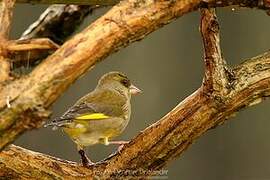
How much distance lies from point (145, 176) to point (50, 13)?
39.0 inches

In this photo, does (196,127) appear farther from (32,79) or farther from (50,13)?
(50,13)

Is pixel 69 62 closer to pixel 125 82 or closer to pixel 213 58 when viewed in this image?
pixel 213 58

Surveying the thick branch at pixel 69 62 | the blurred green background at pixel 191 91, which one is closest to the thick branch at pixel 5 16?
the thick branch at pixel 69 62

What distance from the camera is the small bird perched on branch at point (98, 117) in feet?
6.11

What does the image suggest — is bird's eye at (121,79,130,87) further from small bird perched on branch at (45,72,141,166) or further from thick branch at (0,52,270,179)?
thick branch at (0,52,270,179)

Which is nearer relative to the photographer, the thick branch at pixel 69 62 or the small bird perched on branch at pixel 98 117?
the thick branch at pixel 69 62

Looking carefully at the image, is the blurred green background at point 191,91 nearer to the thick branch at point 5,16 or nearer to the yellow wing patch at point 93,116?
the yellow wing patch at point 93,116

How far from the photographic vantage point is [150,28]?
59.6 inches

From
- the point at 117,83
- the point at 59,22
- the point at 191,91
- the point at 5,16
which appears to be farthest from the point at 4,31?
the point at 191,91

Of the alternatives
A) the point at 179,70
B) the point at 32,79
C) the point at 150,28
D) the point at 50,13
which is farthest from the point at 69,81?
the point at 179,70

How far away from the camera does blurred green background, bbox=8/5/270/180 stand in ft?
12.5

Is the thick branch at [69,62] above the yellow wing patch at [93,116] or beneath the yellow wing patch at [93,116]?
above

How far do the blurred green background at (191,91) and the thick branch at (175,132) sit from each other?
2.01m

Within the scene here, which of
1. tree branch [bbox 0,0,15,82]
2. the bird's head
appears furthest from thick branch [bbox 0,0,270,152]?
the bird's head
